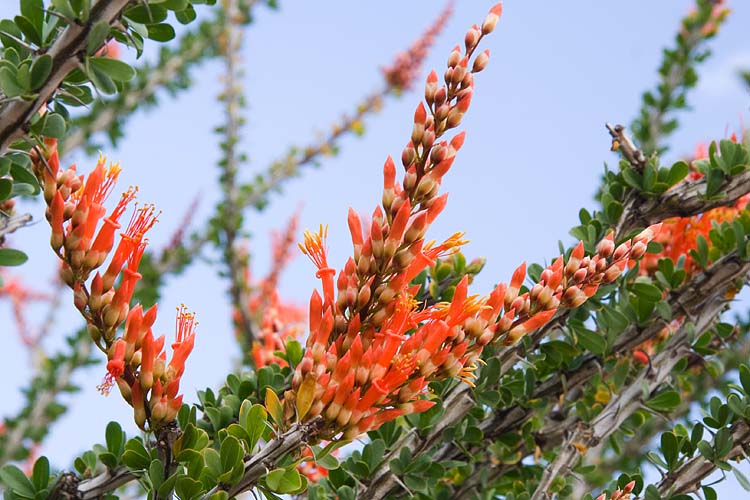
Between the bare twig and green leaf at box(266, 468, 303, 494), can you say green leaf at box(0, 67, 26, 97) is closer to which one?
green leaf at box(266, 468, 303, 494)

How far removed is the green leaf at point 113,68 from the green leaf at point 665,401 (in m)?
1.51

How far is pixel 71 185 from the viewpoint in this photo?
1416 mm

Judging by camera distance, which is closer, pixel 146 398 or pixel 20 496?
pixel 146 398

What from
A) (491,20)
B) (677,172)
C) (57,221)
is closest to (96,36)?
(57,221)

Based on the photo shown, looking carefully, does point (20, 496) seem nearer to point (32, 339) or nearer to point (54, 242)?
point (54, 242)

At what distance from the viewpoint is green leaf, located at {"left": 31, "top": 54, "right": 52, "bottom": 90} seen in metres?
1.43

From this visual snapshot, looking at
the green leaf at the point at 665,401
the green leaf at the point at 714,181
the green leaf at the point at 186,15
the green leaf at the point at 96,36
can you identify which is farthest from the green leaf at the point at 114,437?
the green leaf at the point at 714,181

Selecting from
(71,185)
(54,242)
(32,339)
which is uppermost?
(32,339)

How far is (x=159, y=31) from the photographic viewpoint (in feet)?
5.60

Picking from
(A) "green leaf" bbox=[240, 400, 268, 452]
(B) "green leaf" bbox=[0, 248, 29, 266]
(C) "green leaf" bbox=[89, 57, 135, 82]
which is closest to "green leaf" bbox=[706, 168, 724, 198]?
(A) "green leaf" bbox=[240, 400, 268, 452]

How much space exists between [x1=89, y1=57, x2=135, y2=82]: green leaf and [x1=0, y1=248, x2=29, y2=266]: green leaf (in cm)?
40

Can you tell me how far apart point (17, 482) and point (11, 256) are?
46 centimetres

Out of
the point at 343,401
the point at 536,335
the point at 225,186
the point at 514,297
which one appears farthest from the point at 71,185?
the point at 225,186

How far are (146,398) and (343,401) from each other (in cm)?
34
